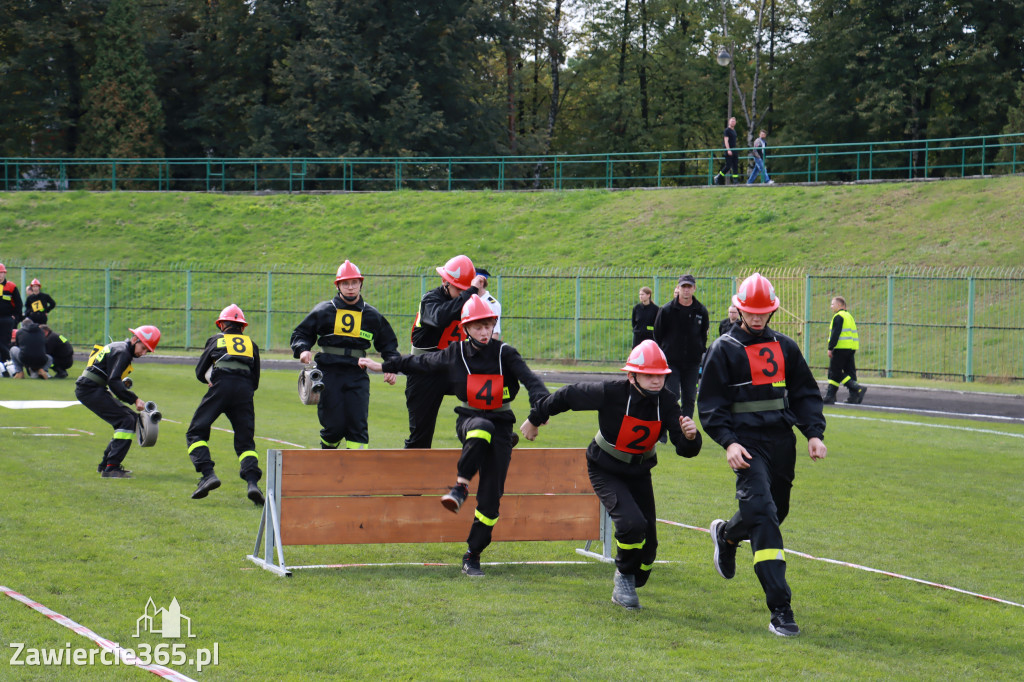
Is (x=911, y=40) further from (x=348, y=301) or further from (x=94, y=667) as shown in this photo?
(x=94, y=667)

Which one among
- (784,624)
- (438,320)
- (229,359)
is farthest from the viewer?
(229,359)

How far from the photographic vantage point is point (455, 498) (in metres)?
7.53

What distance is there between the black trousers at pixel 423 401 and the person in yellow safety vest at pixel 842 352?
12.0 metres

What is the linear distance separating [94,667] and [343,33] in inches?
1902

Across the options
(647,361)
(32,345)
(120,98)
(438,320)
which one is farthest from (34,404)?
(120,98)

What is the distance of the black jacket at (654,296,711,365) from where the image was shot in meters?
13.8

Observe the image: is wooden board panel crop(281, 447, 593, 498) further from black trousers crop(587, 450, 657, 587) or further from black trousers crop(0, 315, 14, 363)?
black trousers crop(0, 315, 14, 363)

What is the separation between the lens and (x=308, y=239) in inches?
1564

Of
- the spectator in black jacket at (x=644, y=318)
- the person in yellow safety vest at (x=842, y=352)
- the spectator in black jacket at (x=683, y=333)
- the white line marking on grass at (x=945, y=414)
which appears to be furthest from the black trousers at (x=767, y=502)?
the person in yellow safety vest at (x=842, y=352)

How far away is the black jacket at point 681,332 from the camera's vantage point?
13.8 metres

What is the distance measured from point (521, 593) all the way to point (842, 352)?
46.8ft

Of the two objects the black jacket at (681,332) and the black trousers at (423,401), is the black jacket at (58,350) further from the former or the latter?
the black trousers at (423,401)

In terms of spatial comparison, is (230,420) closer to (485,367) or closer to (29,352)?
(485,367)

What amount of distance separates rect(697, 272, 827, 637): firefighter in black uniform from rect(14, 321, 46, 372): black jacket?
678 inches
